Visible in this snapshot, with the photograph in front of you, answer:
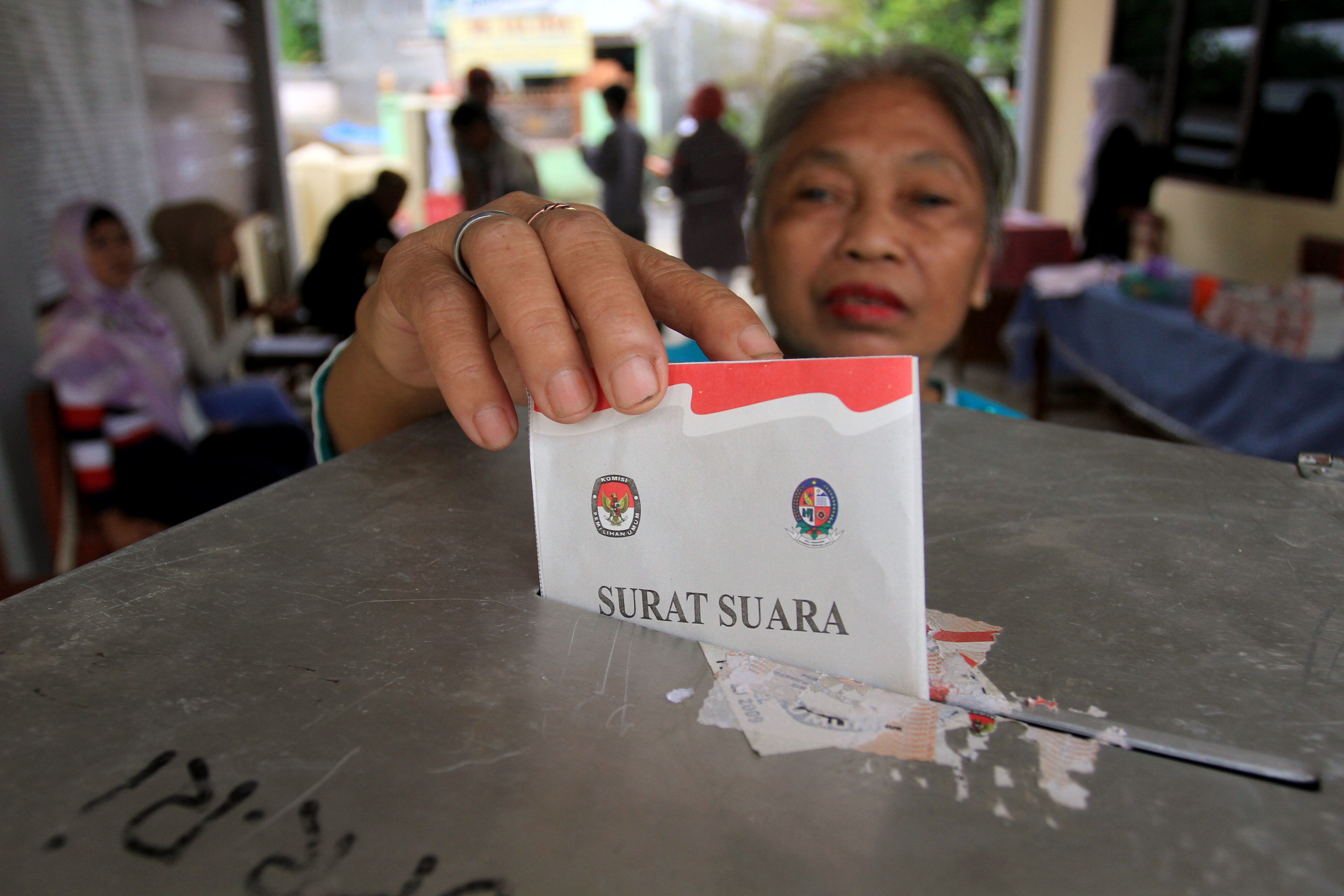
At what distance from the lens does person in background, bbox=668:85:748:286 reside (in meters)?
5.11

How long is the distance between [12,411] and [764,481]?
3.09 m

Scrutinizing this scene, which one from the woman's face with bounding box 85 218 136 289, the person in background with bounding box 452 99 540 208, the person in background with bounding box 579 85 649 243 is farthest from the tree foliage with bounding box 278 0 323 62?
the woman's face with bounding box 85 218 136 289

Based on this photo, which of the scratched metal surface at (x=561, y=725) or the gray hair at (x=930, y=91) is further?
the gray hair at (x=930, y=91)

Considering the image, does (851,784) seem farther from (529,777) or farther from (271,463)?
(271,463)

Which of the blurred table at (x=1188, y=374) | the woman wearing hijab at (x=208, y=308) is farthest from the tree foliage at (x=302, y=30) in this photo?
the blurred table at (x=1188, y=374)

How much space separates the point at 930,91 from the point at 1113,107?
5068 millimetres

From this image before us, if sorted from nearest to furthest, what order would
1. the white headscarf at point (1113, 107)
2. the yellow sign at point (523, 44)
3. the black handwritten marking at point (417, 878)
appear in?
1. the black handwritten marking at point (417, 878)
2. the white headscarf at point (1113, 107)
3. the yellow sign at point (523, 44)

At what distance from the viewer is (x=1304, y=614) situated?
439 mm

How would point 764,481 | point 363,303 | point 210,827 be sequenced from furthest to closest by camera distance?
point 363,303 → point 764,481 → point 210,827

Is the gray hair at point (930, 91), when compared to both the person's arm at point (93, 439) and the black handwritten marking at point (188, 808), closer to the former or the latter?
the black handwritten marking at point (188, 808)

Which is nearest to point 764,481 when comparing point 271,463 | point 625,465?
point 625,465

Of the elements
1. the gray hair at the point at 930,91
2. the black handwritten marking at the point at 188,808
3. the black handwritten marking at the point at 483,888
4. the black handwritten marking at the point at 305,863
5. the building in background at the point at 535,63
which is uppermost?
the building in background at the point at 535,63

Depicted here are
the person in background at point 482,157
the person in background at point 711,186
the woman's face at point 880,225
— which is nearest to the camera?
the woman's face at point 880,225

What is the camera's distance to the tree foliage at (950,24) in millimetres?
8086
